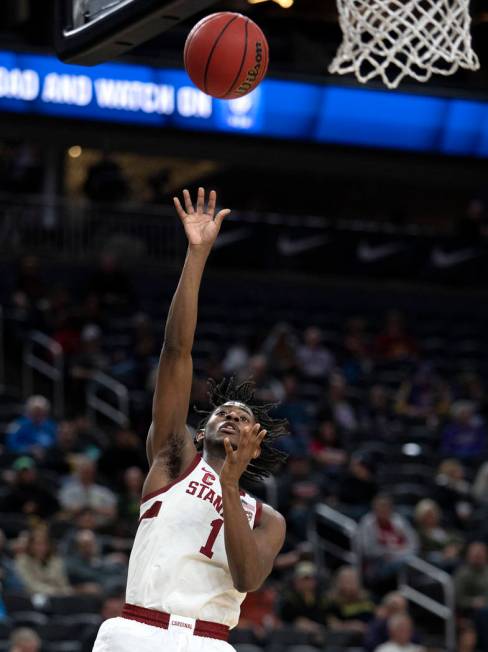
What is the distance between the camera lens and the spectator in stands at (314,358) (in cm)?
1628

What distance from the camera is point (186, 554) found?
A: 16.5ft

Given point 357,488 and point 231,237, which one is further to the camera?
point 231,237

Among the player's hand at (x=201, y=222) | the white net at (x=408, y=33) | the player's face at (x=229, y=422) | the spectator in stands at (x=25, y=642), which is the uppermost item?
the white net at (x=408, y=33)

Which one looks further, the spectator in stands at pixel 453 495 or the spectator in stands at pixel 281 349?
the spectator in stands at pixel 281 349

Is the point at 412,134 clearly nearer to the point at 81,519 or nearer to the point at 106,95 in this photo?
the point at 106,95

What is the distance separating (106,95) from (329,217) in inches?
441

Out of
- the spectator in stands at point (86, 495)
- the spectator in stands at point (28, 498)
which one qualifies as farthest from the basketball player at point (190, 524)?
the spectator in stands at point (86, 495)

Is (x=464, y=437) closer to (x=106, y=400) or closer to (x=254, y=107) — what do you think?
(x=106, y=400)

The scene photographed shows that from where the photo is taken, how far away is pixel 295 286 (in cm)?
1944

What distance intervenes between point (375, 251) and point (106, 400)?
6.29 meters

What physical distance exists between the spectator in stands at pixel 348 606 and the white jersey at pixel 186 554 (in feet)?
19.1

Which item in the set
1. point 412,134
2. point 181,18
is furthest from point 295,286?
point 181,18

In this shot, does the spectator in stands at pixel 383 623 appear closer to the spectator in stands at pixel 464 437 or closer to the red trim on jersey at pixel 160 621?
the spectator in stands at pixel 464 437

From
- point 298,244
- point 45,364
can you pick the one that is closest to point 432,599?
point 45,364
